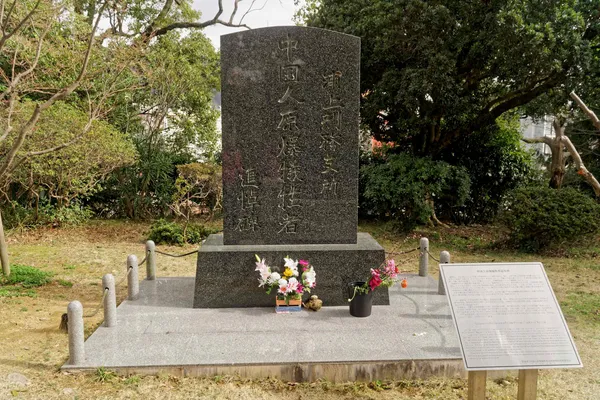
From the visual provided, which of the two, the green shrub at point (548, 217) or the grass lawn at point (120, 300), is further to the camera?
the green shrub at point (548, 217)

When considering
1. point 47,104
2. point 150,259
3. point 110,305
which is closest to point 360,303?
point 110,305

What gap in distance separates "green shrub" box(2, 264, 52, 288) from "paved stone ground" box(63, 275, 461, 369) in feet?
7.05

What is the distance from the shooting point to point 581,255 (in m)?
9.26

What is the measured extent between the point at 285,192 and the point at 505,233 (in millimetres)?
6189

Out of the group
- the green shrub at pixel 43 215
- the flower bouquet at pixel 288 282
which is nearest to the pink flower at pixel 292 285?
the flower bouquet at pixel 288 282

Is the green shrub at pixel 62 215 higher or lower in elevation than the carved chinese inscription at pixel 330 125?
lower

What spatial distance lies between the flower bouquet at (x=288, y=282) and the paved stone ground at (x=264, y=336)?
0.47 feet

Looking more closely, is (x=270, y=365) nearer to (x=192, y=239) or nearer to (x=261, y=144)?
(x=261, y=144)

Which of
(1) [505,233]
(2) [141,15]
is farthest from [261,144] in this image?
(2) [141,15]

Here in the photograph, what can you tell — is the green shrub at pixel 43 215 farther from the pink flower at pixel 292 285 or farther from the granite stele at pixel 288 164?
the pink flower at pixel 292 285

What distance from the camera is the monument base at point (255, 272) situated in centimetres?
544

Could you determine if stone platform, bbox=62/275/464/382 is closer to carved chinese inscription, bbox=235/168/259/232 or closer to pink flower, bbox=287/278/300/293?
pink flower, bbox=287/278/300/293

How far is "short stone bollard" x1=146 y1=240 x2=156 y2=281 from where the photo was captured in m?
6.54

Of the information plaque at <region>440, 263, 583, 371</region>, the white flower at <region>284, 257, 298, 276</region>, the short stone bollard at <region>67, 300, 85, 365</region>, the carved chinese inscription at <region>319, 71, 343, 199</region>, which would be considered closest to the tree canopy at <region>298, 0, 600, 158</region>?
the carved chinese inscription at <region>319, 71, 343, 199</region>
